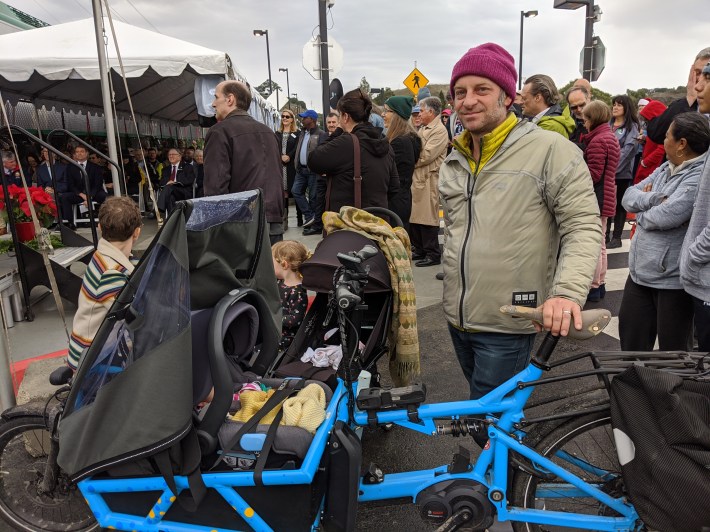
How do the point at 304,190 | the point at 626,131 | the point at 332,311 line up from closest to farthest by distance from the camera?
the point at 332,311
the point at 626,131
the point at 304,190

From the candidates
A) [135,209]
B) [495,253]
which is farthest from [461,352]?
[135,209]

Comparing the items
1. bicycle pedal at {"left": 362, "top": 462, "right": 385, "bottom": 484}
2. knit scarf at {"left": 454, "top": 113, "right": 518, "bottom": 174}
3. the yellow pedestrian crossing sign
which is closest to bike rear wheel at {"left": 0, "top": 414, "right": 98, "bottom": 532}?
bicycle pedal at {"left": 362, "top": 462, "right": 385, "bottom": 484}

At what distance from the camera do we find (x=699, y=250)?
8.39ft

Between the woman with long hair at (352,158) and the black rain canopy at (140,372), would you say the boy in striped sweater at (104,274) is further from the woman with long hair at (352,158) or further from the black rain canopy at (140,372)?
the woman with long hair at (352,158)

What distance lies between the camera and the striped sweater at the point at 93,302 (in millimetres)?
2787

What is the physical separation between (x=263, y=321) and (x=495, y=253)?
1.12 meters

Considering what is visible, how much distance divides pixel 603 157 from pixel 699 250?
3000 millimetres

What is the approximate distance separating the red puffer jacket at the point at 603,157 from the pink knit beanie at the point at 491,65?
334 cm

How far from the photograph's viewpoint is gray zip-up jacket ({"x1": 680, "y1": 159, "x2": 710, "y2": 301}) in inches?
100

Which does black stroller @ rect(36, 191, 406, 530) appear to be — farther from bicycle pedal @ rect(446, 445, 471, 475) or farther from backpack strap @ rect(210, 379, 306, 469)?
bicycle pedal @ rect(446, 445, 471, 475)

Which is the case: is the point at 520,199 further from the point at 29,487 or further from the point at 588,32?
the point at 588,32

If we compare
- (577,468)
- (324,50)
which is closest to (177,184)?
(324,50)

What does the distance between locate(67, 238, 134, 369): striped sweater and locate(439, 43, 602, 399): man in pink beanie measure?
1752mm

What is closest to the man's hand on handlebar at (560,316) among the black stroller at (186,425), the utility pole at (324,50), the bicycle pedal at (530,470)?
the bicycle pedal at (530,470)
